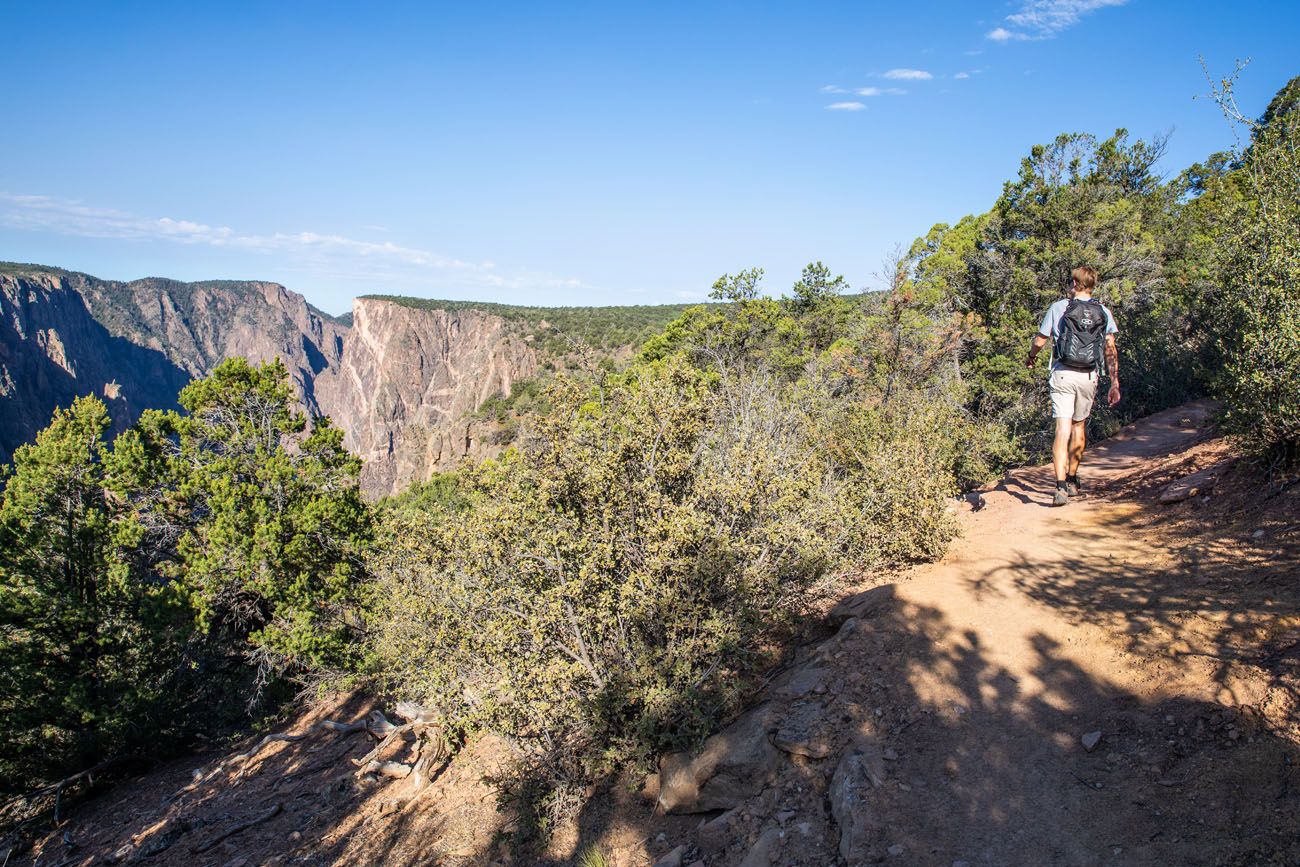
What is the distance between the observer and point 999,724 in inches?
149

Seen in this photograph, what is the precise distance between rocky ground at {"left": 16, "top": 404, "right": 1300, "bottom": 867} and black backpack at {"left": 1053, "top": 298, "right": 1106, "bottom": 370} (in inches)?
61.4

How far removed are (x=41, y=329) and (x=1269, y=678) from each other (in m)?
148

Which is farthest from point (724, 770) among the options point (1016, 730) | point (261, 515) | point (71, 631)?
point (71, 631)

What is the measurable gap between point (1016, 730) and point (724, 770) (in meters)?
1.81

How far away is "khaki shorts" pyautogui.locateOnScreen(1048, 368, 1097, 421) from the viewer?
6.50m

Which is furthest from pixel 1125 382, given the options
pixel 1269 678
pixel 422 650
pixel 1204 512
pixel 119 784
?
pixel 119 784

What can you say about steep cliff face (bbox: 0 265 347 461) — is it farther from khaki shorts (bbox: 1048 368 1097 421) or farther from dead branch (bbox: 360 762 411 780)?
khaki shorts (bbox: 1048 368 1097 421)

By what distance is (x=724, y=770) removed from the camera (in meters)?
4.23

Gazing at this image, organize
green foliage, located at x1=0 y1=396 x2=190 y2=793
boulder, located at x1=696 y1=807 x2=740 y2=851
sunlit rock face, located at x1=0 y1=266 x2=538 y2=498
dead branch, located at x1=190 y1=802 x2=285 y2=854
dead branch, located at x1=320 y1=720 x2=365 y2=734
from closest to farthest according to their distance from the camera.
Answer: boulder, located at x1=696 y1=807 x2=740 y2=851 → dead branch, located at x1=190 y1=802 x2=285 y2=854 → dead branch, located at x1=320 y1=720 x2=365 y2=734 → green foliage, located at x1=0 y1=396 x2=190 y2=793 → sunlit rock face, located at x1=0 y1=266 x2=538 y2=498

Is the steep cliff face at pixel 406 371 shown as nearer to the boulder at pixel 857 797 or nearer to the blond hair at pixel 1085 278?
the blond hair at pixel 1085 278

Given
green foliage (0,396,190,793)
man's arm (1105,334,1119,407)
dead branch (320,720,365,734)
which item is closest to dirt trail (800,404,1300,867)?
man's arm (1105,334,1119,407)

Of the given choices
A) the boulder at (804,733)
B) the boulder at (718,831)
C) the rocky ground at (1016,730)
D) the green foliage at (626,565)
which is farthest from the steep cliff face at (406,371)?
the boulder at (718,831)

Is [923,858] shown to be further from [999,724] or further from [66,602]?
[66,602]

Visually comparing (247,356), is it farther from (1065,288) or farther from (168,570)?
(1065,288)
